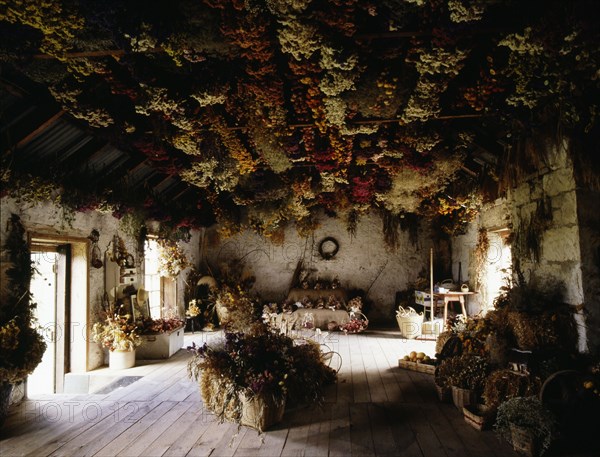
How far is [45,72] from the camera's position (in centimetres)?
362

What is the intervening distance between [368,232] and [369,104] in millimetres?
7378

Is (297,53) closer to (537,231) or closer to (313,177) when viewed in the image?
(537,231)

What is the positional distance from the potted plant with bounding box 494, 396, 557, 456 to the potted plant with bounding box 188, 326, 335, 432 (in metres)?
1.88

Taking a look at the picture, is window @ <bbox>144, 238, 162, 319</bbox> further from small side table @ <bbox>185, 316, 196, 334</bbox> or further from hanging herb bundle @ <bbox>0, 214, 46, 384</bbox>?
hanging herb bundle @ <bbox>0, 214, 46, 384</bbox>

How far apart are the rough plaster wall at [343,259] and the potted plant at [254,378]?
6924 mm

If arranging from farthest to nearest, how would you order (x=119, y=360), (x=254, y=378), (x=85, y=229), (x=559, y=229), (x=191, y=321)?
(x=191, y=321) < (x=119, y=360) < (x=85, y=229) < (x=559, y=229) < (x=254, y=378)

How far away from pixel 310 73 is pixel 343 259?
26.4 feet

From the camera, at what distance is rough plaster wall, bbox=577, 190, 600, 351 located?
4.06 m

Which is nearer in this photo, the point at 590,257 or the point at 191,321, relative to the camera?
the point at 590,257

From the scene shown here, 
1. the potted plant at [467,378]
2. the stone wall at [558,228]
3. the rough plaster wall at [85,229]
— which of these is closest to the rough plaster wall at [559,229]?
the stone wall at [558,228]

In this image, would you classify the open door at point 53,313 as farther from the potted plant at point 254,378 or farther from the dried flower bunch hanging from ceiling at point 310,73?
the potted plant at point 254,378

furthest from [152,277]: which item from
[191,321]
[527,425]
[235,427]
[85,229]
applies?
[527,425]

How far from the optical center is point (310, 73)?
383 centimetres

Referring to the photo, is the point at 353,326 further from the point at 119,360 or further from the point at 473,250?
the point at 119,360
